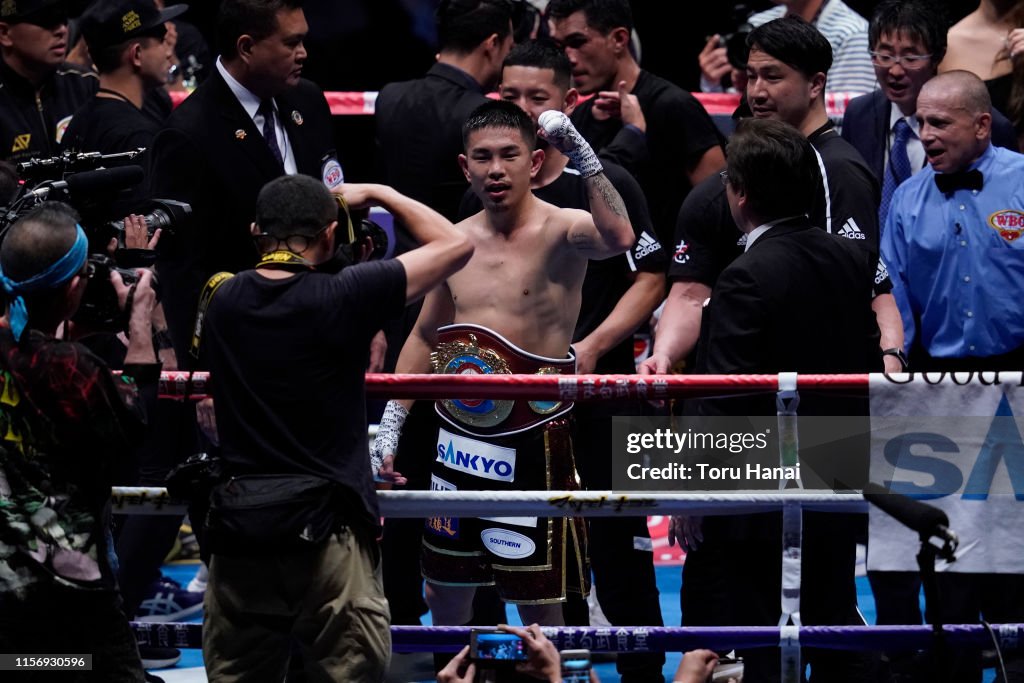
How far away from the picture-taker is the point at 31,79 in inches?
234

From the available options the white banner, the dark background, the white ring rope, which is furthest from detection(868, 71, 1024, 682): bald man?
the dark background

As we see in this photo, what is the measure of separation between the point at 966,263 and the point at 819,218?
0.57 metres

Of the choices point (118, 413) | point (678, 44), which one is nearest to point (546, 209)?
point (118, 413)

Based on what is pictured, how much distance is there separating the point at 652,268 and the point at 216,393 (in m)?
2.00

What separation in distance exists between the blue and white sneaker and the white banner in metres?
3.25

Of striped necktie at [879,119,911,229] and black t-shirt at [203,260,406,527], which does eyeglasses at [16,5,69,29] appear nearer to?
black t-shirt at [203,260,406,527]

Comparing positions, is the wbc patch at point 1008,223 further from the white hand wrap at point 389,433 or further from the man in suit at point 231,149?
the man in suit at point 231,149

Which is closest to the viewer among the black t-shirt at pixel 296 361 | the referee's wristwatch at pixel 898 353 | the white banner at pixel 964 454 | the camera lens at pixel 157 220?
the black t-shirt at pixel 296 361

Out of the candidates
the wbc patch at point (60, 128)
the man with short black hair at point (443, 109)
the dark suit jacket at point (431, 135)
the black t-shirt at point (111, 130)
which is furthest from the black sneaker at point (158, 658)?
the wbc patch at point (60, 128)

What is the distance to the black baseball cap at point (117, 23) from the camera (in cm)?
543

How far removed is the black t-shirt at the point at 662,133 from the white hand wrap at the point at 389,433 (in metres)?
1.77

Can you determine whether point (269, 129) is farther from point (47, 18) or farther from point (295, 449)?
point (295, 449)

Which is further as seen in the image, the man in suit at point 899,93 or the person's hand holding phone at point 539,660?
the man in suit at point 899,93

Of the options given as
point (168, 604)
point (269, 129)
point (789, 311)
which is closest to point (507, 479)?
point (789, 311)
